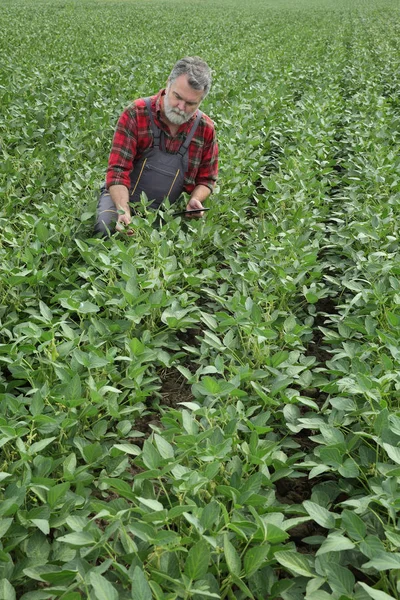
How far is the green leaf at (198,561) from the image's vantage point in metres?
1.45

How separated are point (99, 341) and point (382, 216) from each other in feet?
6.76

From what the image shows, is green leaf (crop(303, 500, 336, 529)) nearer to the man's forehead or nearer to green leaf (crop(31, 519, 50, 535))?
green leaf (crop(31, 519, 50, 535))

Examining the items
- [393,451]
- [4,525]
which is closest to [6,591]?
[4,525]

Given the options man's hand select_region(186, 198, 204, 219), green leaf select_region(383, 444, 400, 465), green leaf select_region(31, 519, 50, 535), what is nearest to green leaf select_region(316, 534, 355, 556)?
green leaf select_region(383, 444, 400, 465)

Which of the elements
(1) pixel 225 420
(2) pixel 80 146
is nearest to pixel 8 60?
(2) pixel 80 146

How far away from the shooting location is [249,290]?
3.10 metres

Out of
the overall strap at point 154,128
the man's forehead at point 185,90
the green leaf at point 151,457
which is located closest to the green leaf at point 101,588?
the green leaf at point 151,457

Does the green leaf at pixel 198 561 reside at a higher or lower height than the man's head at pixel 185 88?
lower

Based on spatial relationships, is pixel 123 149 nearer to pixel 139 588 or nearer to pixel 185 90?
pixel 185 90

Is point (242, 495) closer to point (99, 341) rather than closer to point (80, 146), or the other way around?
point (99, 341)

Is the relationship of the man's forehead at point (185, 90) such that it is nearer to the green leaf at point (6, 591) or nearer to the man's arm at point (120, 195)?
the man's arm at point (120, 195)

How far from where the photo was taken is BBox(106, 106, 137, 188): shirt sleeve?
3727mm

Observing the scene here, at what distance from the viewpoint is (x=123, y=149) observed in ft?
12.3

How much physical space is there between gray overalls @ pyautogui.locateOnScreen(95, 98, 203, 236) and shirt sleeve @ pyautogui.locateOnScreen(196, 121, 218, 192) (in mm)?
115
